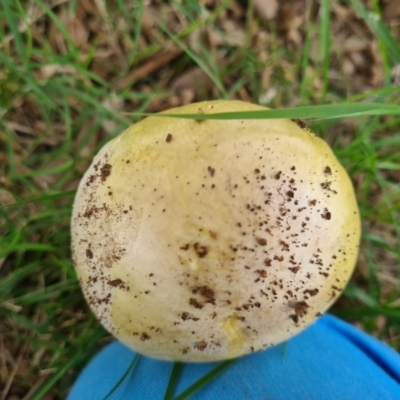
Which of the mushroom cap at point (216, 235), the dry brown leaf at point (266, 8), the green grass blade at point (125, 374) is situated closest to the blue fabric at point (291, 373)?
the green grass blade at point (125, 374)

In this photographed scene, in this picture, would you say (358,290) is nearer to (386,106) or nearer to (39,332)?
(386,106)

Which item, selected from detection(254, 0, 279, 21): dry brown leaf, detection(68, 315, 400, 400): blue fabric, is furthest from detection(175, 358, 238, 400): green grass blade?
detection(254, 0, 279, 21): dry brown leaf

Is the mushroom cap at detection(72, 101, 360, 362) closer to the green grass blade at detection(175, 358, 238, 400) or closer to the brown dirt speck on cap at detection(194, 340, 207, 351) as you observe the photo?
the brown dirt speck on cap at detection(194, 340, 207, 351)

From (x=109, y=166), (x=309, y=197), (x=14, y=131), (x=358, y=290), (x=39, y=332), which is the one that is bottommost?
(x=358, y=290)

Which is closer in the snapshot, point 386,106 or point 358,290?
point 386,106

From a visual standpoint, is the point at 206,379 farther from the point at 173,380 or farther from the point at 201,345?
the point at 201,345

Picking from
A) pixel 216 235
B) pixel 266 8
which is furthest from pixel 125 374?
pixel 266 8

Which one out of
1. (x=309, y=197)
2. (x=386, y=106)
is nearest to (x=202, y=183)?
(x=309, y=197)

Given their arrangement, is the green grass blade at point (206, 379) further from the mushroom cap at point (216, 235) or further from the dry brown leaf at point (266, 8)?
the dry brown leaf at point (266, 8)
